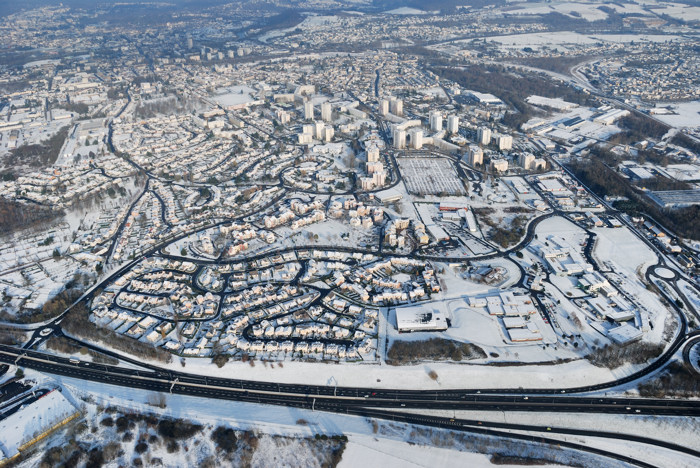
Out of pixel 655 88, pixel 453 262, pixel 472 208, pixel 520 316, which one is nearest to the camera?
pixel 520 316

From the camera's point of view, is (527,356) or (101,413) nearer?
(101,413)

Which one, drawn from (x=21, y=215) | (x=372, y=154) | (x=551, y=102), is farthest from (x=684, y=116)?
(x=21, y=215)

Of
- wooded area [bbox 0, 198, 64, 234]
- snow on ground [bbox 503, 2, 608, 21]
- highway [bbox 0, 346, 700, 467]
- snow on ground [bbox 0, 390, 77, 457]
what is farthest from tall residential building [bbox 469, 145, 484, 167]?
snow on ground [bbox 503, 2, 608, 21]

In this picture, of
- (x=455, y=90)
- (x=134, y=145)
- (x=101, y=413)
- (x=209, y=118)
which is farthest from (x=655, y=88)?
(x=101, y=413)

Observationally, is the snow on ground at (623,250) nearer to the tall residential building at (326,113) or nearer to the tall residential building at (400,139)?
the tall residential building at (400,139)

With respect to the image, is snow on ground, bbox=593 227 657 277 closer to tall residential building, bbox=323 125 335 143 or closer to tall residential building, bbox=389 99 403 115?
tall residential building, bbox=323 125 335 143

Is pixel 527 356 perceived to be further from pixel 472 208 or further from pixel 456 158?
pixel 456 158

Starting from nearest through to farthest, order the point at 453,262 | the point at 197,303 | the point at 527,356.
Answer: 1. the point at 527,356
2. the point at 197,303
3. the point at 453,262
